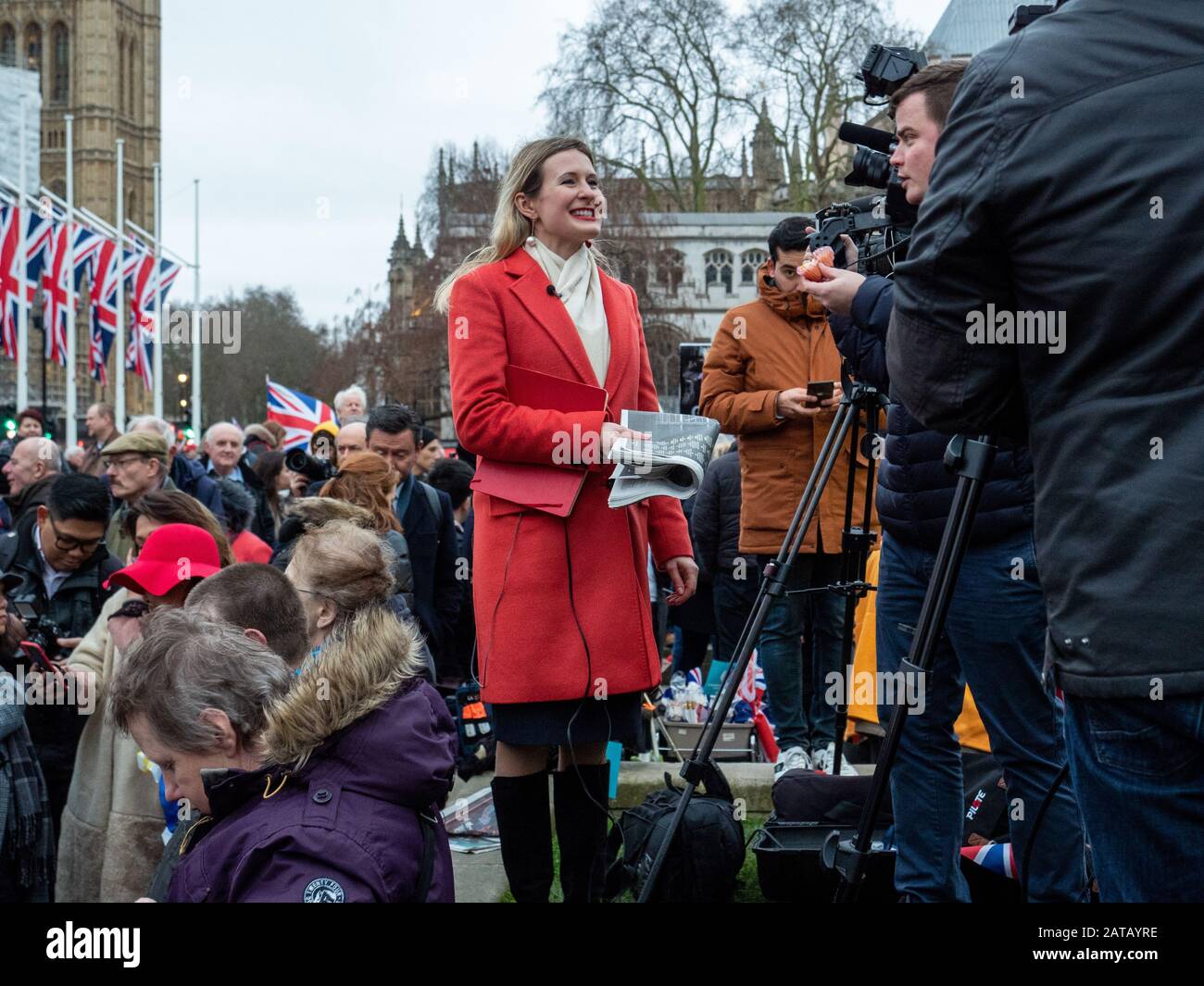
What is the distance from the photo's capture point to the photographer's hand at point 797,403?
560cm

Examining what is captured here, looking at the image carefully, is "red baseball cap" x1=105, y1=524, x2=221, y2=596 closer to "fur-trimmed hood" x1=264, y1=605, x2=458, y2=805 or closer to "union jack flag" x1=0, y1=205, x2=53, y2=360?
"fur-trimmed hood" x1=264, y1=605, x2=458, y2=805

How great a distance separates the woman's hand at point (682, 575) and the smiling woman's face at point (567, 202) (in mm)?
1044

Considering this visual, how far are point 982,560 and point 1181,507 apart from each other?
174cm

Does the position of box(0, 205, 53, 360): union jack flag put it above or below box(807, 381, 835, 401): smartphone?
above

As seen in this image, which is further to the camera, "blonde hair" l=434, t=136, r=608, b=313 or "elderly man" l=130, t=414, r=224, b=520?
"elderly man" l=130, t=414, r=224, b=520

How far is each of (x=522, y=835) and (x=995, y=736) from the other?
1.38 meters

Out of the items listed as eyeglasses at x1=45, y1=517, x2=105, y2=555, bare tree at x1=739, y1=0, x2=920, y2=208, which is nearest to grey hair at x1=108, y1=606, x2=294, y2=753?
eyeglasses at x1=45, y1=517, x2=105, y2=555

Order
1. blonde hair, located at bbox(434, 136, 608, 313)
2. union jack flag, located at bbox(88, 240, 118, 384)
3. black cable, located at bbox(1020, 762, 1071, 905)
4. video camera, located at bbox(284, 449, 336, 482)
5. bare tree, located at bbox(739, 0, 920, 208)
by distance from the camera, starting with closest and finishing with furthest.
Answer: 1. black cable, located at bbox(1020, 762, 1071, 905)
2. blonde hair, located at bbox(434, 136, 608, 313)
3. video camera, located at bbox(284, 449, 336, 482)
4. union jack flag, located at bbox(88, 240, 118, 384)
5. bare tree, located at bbox(739, 0, 920, 208)

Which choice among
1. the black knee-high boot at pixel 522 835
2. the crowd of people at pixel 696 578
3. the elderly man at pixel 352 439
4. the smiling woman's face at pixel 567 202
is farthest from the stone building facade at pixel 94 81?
the black knee-high boot at pixel 522 835

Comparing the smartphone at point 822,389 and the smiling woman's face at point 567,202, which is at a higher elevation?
the smiling woman's face at point 567,202

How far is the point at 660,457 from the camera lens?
3824mm

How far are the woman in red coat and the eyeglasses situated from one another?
7.69 ft

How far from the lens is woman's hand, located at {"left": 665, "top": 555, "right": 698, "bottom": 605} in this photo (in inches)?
171

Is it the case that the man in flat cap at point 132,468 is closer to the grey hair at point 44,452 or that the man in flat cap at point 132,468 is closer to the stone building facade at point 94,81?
the grey hair at point 44,452
